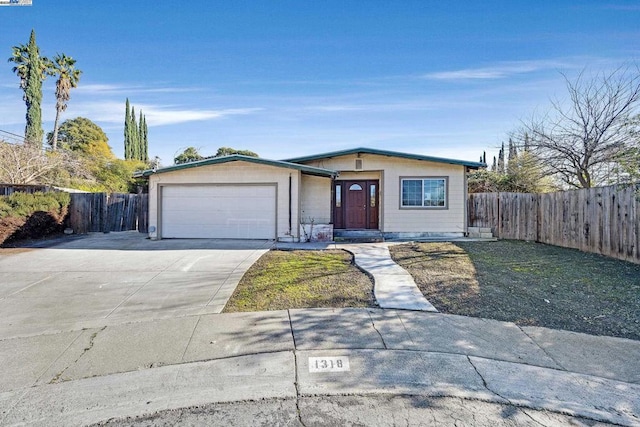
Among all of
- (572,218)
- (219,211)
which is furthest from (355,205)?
(572,218)

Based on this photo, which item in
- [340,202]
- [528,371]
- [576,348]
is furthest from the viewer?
[340,202]

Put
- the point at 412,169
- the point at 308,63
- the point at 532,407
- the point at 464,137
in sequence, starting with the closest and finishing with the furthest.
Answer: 1. the point at 532,407
2. the point at 308,63
3. the point at 412,169
4. the point at 464,137

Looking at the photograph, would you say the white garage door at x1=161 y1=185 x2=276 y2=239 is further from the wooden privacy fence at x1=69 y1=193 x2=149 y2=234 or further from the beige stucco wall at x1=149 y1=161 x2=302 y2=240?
the wooden privacy fence at x1=69 y1=193 x2=149 y2=234

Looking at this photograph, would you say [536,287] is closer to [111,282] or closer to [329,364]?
[329,364]

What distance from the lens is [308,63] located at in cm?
1247

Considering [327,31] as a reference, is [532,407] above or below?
below

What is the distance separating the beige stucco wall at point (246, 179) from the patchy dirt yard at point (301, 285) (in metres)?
3.50

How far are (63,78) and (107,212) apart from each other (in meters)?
21.9

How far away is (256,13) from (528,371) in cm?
1043

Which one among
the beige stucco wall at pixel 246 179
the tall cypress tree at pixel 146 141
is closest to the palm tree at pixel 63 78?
the tall cypress tree at pixel 146 141

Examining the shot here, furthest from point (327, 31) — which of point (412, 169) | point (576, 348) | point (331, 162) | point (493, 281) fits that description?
point (576, 348)

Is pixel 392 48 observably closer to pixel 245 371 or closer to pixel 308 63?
pixel 308 63

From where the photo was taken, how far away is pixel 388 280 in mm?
6504

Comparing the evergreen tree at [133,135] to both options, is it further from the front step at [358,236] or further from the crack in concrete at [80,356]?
the crack in concrete at [80,356]
